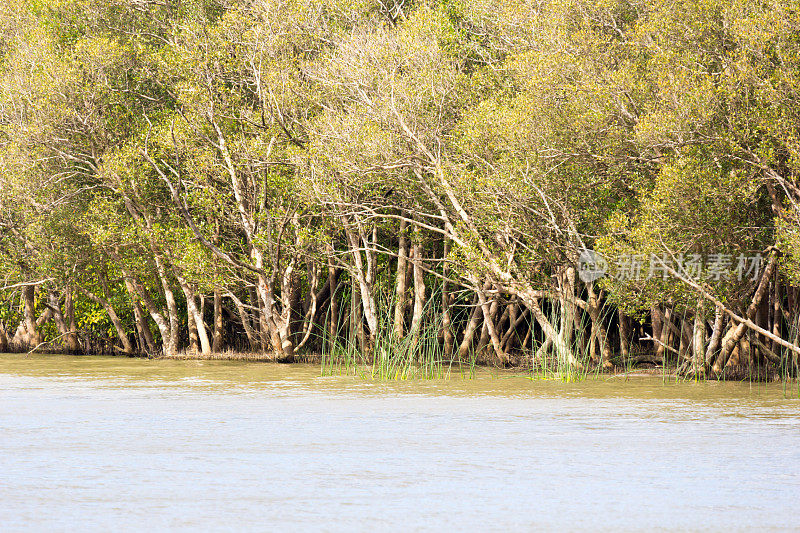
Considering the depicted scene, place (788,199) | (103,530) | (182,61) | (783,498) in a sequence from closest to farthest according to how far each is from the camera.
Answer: (103,530), (783,498), (788,199), (182,61)

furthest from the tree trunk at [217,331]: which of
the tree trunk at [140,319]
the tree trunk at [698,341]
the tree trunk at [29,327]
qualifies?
the tree trunk at [698,341]

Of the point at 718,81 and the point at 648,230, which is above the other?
the point at 718,81

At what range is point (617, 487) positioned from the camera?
7340 millimetres

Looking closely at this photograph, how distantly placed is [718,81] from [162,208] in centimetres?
1402

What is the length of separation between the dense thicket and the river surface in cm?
295

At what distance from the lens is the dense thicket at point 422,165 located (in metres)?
16.1

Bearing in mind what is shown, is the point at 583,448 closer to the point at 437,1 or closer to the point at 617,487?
the point at 617,487

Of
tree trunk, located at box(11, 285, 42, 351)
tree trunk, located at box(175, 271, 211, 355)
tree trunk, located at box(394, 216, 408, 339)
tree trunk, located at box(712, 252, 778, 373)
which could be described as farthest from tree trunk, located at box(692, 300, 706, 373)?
tree trunk, located at box(11, 285, 42, 351)

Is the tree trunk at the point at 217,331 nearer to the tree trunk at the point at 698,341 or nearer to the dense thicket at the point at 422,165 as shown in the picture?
the dense thicket at the point at 422,165

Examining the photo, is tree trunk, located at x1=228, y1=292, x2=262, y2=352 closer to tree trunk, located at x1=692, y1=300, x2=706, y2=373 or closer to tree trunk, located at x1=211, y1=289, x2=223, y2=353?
tree trunk, located at x1=211, y1=289, x2=223, y2=353

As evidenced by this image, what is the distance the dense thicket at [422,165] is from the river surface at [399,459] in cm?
295

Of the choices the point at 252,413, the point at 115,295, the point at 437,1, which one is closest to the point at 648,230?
the point at 252,413

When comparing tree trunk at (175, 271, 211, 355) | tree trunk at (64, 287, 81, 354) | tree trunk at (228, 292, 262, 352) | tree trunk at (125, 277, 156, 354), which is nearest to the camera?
tree trunk at (175, 271, 211, 355)

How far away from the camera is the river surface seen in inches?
252
